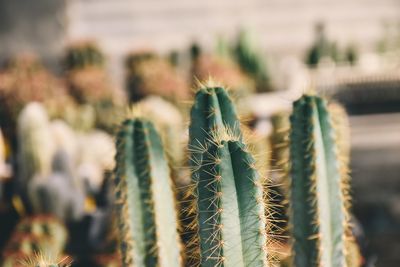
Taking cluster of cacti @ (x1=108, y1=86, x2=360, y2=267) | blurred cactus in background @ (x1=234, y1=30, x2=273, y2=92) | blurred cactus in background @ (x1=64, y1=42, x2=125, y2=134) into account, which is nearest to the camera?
cluster of cacti @ (x1=108, y1=86, x2=360, y2=267)

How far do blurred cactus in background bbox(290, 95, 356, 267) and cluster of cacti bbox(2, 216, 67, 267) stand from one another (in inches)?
63.5

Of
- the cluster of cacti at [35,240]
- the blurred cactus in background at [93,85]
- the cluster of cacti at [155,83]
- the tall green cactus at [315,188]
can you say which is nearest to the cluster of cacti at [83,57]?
the blurred cactus in background at [93,85]

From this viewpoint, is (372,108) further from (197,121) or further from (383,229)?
(197,121)

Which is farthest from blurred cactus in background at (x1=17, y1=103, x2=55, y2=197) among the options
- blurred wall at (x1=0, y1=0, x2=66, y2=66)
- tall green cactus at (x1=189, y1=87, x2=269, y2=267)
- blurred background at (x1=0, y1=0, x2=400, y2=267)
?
blurred wall at (x1=0, y1=0, x2=66, y2=66)

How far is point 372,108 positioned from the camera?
13148 millimetres

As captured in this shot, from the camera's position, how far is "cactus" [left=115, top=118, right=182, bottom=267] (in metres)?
2.77

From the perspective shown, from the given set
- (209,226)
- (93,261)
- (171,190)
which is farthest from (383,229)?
(209,226)

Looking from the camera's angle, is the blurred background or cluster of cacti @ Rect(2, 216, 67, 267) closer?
cluster of cacti @ Rect(2, 216, 67, 267)

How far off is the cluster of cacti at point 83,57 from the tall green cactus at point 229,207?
34.2 ft

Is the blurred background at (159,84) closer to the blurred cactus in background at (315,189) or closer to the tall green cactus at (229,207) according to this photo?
the blurred cactus in background at (315,189)

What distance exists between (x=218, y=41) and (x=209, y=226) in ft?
37.9

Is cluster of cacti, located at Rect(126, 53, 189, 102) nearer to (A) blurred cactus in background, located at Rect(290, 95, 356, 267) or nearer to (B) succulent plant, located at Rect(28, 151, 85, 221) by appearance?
(B) succulent plant, located at Rect(28, 151, 85, 221)

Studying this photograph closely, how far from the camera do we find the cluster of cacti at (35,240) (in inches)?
155

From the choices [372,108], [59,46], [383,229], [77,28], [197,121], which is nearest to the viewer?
[197,121]
